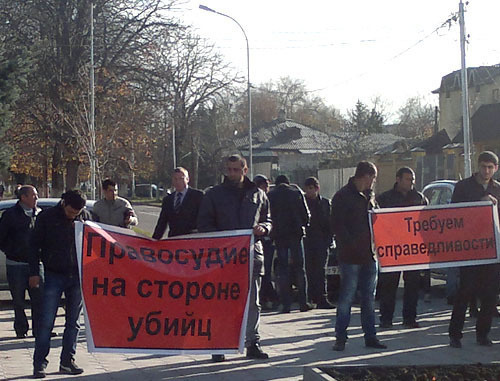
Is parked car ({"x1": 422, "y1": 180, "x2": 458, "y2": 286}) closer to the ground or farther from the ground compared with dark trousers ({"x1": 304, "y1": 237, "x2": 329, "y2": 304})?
farther from the ground

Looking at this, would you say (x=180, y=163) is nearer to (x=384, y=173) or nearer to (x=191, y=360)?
(x=384, y=173)

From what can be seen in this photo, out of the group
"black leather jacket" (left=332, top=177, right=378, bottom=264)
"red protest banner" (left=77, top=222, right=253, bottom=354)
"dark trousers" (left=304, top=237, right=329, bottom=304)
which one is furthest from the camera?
"dark trousers" (left=304, top=237, right=329, bottom=304)

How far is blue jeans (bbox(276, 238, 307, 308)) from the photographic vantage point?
12.6 meters

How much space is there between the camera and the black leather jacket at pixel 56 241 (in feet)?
26.6

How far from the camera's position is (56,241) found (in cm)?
812

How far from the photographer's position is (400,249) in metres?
9.80

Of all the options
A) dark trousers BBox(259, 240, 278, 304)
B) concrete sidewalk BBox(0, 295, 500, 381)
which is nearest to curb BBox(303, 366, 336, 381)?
concrete sidewalk BBox(0, 295, 500, 381)

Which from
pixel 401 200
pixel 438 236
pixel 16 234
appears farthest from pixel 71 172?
pixel 438 236

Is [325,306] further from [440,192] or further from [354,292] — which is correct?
[354,292]

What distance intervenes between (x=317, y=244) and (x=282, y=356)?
13.8 ft

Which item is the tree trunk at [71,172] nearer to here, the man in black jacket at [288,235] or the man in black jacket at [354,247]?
the man in black jacket at [288,235]

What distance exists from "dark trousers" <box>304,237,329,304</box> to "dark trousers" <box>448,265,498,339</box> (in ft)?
12.3

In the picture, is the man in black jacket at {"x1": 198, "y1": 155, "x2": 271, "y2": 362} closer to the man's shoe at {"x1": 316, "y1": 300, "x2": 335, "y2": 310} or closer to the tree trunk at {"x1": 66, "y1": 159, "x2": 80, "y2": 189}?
the man's shoe at {"x1": 316, "y1": 300, "x2": 335, "y2": 310}

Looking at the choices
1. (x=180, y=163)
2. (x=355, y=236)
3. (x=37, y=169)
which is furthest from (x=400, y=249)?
(x=180, y=163)
